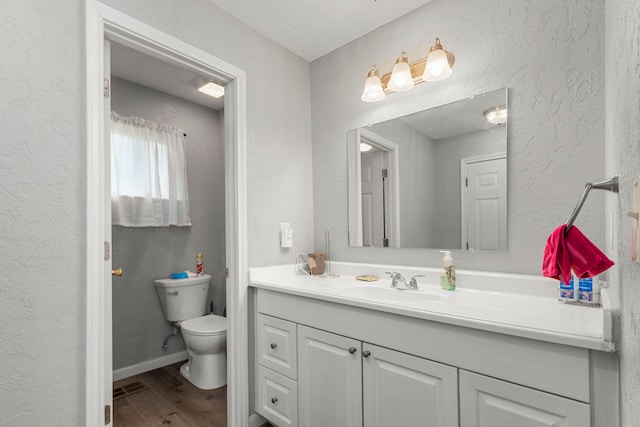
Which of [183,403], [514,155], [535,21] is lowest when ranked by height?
[183,403]

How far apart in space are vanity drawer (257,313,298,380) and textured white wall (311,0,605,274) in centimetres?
75

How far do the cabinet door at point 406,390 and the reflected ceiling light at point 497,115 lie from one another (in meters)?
1.12

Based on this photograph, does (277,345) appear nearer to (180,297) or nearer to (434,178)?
(434,178)

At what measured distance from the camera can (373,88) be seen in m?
1.81

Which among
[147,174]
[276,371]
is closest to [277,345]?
[276,371]

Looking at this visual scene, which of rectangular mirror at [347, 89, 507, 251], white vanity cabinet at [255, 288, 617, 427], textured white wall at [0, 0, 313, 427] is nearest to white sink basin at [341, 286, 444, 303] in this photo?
white vanity cabinet at [255, 288, 617, 427]

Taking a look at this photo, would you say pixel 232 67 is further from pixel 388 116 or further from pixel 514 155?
pixel 514 155

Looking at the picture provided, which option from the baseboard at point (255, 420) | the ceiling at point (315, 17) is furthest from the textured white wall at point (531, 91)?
the baseboard at point (255, 420)

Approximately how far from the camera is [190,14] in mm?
1633

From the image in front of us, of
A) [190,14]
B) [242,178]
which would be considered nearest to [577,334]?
[242,178]

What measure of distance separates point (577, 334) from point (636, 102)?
26.3 inches

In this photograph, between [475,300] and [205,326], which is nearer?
[475,300]

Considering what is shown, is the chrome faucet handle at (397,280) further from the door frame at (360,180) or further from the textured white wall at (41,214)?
the textured white wall at (41,214)

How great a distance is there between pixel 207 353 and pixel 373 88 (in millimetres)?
2149
